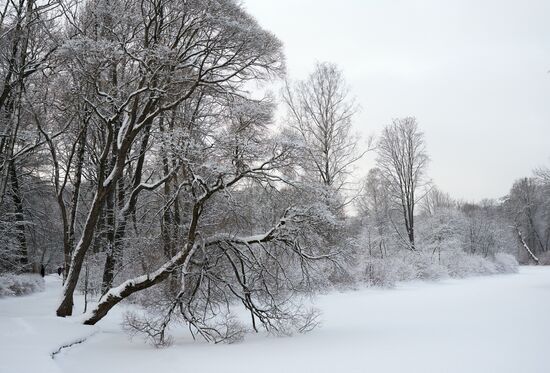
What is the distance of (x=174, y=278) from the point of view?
35.2 feet

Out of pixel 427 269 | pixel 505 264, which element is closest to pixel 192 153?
pixel 427 269

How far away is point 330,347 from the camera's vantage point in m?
8.50

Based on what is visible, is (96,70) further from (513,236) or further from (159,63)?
(513,236)

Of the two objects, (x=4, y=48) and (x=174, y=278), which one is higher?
(x=4, y=48)

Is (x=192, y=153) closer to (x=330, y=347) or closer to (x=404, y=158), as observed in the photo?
(x=330, y=347)

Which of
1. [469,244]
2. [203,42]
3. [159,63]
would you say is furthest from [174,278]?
[469,244]

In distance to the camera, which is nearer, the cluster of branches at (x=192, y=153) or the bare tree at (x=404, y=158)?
the cluster of branches at (x=192, y=153)

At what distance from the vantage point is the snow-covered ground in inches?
268

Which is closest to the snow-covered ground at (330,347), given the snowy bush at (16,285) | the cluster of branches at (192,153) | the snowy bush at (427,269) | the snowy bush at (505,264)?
the cluster of branches at (192,153)

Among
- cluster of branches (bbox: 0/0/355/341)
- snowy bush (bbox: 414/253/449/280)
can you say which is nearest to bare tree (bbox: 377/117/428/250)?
snowy bush (bbox: 414/253/449/280)

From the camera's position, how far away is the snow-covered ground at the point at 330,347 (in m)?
6.80

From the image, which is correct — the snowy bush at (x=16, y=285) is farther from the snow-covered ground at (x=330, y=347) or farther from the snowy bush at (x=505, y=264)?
the snowy bush at (x=505, y=264)

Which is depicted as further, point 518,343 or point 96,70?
point 96,70

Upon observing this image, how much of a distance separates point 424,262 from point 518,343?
20571 millimetres
